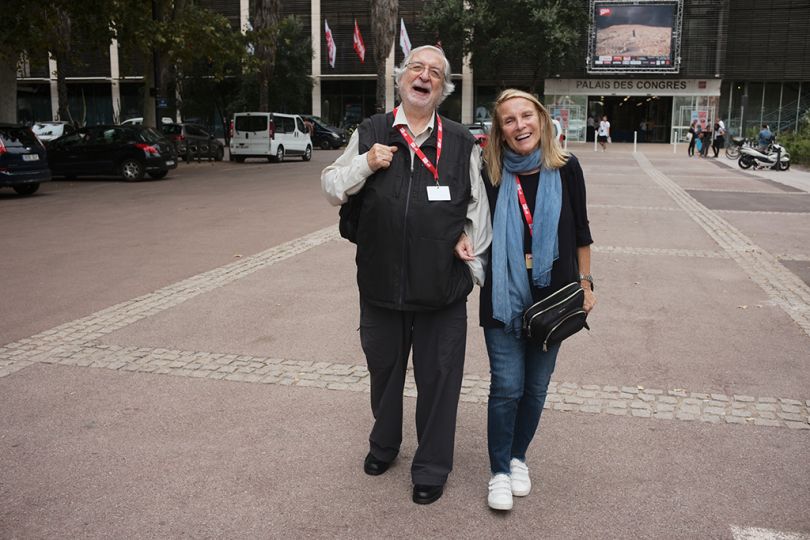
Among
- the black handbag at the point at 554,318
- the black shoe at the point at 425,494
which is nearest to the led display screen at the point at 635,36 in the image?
the black handbag at the point at 554,318

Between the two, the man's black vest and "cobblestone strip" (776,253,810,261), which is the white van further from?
the man's black vest

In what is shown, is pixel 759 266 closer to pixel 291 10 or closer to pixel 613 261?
pixel 613 261

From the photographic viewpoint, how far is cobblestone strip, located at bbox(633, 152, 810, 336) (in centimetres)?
711

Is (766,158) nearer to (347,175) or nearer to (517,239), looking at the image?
(517,239)

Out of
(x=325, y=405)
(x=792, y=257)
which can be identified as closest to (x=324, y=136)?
(x=792, y=257)

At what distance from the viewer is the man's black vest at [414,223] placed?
10.5ft

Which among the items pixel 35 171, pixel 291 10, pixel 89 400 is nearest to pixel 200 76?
pixel 291 10

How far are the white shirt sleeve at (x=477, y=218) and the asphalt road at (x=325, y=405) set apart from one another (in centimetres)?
103

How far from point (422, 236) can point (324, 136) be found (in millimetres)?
39428

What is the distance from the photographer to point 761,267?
353 inches

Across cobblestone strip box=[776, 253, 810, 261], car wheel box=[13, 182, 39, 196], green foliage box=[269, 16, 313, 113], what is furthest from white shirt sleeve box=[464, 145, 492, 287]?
green foliage box=[269, 16, 313, 113]

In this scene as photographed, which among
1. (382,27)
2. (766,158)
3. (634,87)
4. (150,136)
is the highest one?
(382,27)

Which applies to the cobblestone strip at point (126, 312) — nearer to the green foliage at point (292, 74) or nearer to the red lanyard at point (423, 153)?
the red lanyard at point (423, 153)

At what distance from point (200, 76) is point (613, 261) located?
3754cm
